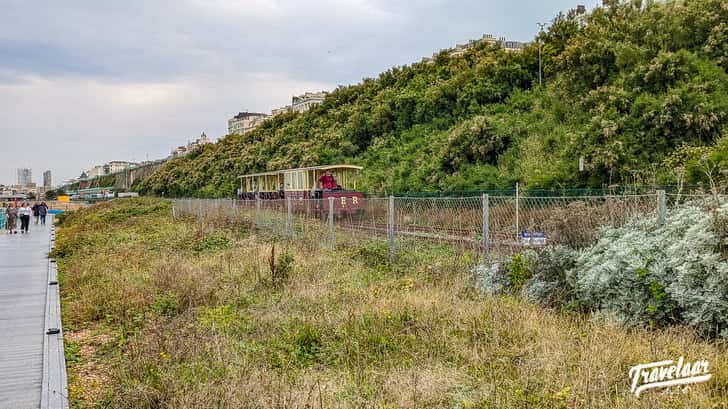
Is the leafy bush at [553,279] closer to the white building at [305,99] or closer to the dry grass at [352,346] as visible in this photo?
the dry grass at [352,346]

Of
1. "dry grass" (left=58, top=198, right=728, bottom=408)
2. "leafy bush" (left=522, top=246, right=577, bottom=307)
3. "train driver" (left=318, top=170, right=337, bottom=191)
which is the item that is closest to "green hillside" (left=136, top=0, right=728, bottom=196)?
→ "leafy bush" (left=522, top=246, right=577, bottom=307)

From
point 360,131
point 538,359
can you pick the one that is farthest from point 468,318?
point 360,131

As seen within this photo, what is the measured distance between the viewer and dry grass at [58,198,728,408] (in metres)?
4.72

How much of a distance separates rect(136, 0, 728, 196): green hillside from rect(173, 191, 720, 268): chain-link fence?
4.40ft

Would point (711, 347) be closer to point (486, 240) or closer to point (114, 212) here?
point (486, 240)

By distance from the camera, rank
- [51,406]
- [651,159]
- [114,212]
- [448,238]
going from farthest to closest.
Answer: [114,212], [651,159], [448,238], [51,406]

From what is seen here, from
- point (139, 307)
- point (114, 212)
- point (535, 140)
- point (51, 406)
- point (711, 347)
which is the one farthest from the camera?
point (114, 212)

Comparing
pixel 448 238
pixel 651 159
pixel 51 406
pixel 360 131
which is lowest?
pixel 51 406

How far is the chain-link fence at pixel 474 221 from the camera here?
783 centimetres

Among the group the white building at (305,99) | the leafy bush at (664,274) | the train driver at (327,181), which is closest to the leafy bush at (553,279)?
the leafy bush at (664,274)

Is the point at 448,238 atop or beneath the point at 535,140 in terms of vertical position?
beneath

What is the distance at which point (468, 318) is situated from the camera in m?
6.80

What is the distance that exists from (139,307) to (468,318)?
488cm

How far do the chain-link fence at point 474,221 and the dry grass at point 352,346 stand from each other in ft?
2.01
